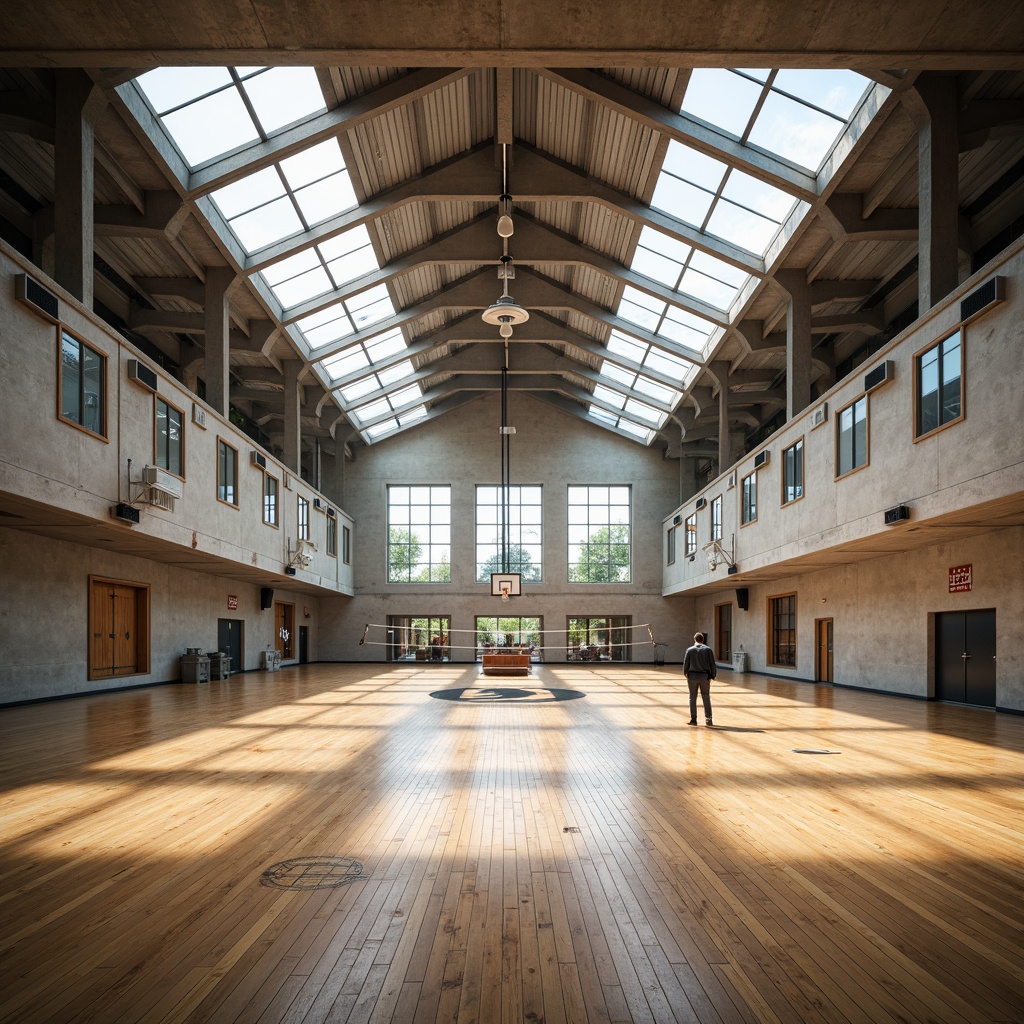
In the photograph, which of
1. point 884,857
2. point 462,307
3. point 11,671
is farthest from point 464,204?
point 884,857

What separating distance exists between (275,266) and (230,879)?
59.6 feet

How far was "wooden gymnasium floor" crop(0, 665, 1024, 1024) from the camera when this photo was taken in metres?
3.54

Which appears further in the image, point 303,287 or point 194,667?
point 303,287

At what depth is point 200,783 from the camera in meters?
8.21

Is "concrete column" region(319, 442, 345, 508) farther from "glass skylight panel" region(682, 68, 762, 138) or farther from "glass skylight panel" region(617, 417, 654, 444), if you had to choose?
"glass skylight panel" region(682, 68, 762, 138)

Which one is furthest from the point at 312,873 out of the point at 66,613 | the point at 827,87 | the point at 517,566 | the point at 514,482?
the point at 514,482

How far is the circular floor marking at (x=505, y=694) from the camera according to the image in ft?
59.1

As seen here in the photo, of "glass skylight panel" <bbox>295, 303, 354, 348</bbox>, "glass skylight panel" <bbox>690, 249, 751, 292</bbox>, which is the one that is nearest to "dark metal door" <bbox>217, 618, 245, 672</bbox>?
"glass skylight panel" <bbox>295, 303, 354, 348</bbox>

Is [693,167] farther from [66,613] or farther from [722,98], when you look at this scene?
[66,613]

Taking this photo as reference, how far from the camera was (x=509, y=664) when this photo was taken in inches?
1051

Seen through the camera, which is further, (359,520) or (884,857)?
(359,520)

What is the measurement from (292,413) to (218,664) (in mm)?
8219

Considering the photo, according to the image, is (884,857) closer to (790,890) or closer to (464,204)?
(790,890)

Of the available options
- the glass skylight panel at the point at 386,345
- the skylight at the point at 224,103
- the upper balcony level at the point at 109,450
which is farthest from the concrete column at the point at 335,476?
the skylight at the point at 224,103
